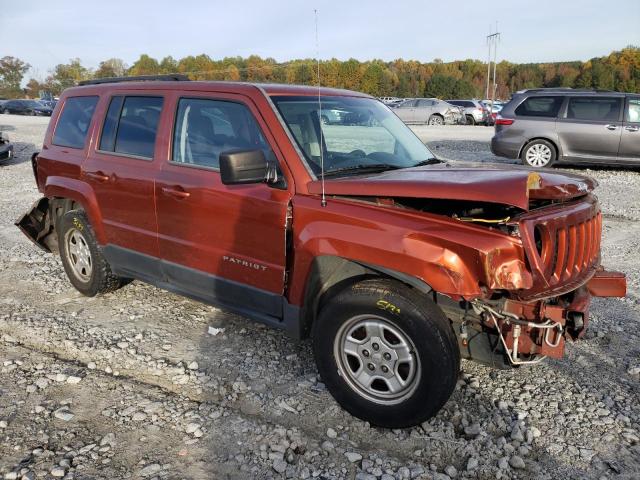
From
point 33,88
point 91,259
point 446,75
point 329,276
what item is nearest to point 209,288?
point 329,276

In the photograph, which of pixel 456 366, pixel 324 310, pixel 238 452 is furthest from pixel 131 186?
pixel 456 366

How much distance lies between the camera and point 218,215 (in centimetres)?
377

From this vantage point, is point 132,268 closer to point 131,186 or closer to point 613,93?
point 131,186

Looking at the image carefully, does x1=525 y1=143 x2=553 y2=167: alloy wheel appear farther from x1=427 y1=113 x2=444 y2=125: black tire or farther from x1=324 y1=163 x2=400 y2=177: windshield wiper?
x1=427 y1=113 x2=444 y2=125: black tire

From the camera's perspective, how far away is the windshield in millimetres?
3629

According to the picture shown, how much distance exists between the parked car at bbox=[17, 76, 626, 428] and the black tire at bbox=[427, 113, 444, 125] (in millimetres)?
26345

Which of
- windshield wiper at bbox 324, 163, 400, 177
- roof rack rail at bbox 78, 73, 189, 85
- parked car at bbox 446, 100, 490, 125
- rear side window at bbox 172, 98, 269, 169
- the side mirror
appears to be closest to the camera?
the side mirror

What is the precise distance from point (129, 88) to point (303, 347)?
8.54 feet

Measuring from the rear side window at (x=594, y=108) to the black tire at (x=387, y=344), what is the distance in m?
11.2

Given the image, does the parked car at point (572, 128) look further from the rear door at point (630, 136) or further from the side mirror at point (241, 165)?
A: the side mirror at point (241, 165)

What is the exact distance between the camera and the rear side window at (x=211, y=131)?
3716mm

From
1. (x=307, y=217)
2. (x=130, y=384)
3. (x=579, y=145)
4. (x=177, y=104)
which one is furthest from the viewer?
(x=579, y=145)

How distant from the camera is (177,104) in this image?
4.12m

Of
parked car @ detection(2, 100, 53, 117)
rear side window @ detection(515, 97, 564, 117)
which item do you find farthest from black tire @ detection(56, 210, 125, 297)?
parked car @ detection(2, 100, 53, 117)
